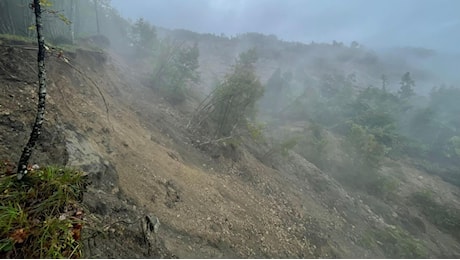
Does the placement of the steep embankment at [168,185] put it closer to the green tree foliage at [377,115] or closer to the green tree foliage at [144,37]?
the green tree foliage at [377,115]

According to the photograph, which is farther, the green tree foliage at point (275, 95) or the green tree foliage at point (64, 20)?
the green tree foliage at point (275, 95)

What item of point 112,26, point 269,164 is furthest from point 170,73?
point 112,26

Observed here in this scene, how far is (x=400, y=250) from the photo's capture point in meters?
13.2

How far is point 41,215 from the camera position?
10.5 ft

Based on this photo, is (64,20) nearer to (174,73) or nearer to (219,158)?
(219,158)

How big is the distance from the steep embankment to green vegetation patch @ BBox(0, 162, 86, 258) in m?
0.49

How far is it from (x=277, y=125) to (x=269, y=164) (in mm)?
12693

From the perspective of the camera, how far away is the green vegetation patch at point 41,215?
278cm

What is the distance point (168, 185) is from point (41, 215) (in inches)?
245

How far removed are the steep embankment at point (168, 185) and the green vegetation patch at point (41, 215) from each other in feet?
1.60

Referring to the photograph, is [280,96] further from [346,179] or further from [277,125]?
[346,179]

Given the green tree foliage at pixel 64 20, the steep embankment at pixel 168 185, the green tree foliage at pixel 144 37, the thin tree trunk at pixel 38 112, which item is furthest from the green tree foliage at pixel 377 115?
the thin tree trunk at pixel 38 112

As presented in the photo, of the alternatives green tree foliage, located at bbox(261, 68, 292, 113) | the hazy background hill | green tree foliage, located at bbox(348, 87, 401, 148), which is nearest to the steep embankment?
the hazy background hill

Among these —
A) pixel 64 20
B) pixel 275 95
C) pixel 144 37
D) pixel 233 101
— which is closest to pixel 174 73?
pixel 233 101
